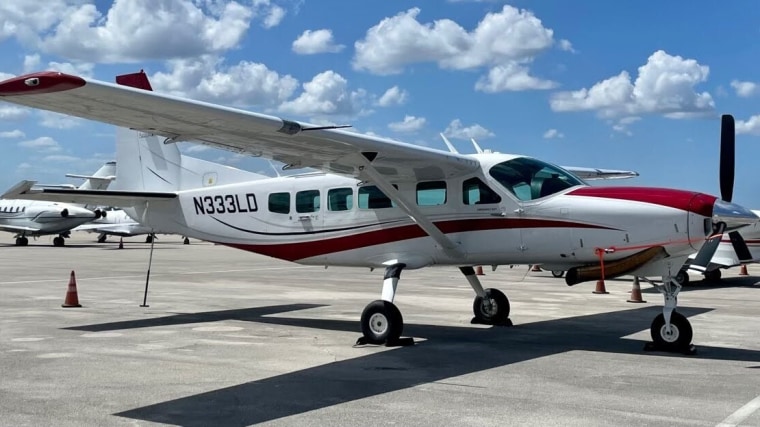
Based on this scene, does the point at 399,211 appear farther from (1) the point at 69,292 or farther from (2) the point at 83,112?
(1) the point at 69,292

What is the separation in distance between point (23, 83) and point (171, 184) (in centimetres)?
784

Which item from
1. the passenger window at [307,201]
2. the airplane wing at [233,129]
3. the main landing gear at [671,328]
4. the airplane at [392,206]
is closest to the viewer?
the airplane wing at [233,129]

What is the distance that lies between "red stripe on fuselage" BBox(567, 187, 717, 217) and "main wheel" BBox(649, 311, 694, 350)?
1628 mm

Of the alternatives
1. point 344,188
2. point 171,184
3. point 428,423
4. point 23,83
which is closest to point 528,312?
point 344,188

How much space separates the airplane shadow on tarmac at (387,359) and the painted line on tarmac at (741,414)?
268 cm

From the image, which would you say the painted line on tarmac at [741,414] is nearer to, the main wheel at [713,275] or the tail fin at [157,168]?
the tail fin at [157,168]

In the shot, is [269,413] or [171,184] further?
[171,184]

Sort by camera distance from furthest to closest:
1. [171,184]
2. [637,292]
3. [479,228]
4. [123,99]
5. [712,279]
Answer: [712,279], [637,292], [171,184], [479,228], [123,99]

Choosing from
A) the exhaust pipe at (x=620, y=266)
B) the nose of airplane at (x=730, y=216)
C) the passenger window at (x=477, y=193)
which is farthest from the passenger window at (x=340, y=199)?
the nose of airplane at (x=730, y=216)

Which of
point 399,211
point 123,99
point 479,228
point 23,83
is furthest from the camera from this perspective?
point 399,211

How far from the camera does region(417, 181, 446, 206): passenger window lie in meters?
10.8

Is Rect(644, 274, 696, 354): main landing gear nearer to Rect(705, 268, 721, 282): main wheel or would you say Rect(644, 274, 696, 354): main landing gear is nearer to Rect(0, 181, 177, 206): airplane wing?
Rect(0, 181, 177, 206): airplane wing

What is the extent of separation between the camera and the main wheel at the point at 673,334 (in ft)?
31.1

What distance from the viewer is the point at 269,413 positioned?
6.25 metres
